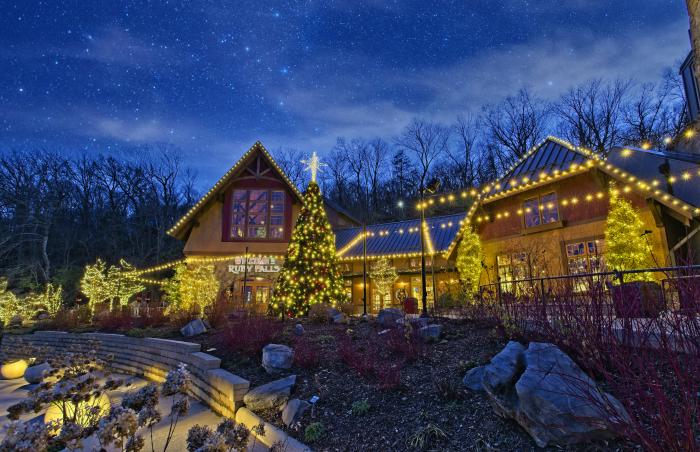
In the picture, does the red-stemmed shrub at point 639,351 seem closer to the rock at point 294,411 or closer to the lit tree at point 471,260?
the rock at point 294,411

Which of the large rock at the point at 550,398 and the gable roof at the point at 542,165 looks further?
the gable roof at the point at 542,165

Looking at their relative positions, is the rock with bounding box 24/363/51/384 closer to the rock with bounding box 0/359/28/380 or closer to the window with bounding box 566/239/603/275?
the rock with bounding box 0/359/28/380

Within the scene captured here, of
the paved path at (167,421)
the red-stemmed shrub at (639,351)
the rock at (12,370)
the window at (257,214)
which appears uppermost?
the window at (257,214)

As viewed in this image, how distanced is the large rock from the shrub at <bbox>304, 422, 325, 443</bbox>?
1.96 meters

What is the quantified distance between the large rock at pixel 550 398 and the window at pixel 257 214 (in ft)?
55.4

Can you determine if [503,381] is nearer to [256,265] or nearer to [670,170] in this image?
[670,170]

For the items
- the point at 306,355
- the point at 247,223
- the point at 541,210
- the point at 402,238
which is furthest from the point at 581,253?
the point at 247,223

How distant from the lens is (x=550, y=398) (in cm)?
326

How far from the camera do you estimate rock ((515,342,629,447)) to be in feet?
9.89

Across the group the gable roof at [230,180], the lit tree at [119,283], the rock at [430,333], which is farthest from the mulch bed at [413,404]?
the lit tree at [119,283]

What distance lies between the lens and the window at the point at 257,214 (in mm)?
19908

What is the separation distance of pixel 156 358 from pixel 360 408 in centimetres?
680

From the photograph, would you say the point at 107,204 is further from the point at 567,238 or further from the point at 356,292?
the point at 567,238

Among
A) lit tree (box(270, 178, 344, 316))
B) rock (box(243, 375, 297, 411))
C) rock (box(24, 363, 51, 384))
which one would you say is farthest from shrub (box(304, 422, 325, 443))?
rock (box(24, 363, 51, 384))
